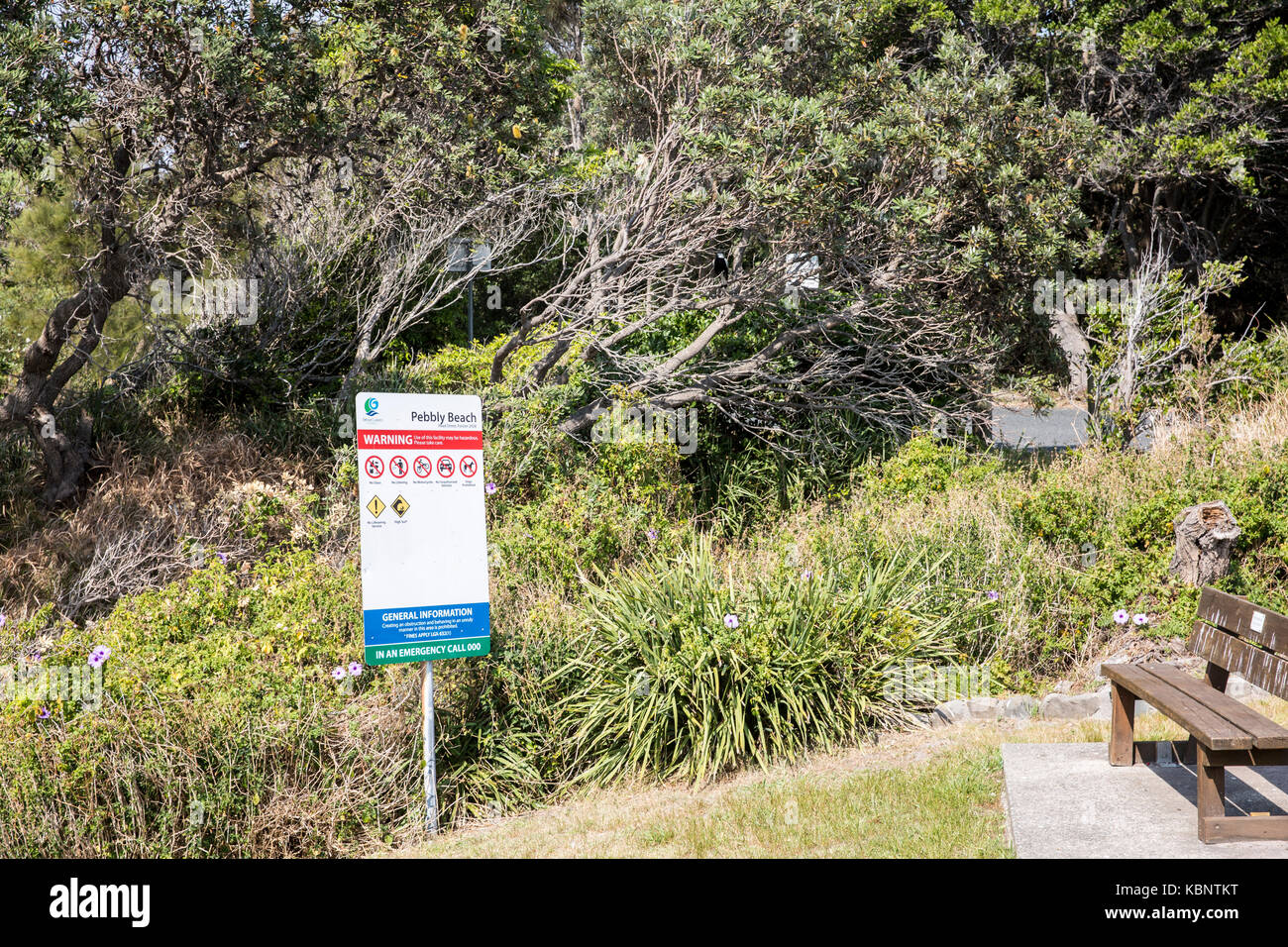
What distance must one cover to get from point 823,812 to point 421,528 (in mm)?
Result: 2534

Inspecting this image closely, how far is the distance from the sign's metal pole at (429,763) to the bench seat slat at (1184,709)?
345 centimetres

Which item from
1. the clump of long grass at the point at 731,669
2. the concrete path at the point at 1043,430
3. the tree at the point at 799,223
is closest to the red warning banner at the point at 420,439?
the clump of long grass at the point at 731,669

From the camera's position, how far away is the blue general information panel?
18.2ft

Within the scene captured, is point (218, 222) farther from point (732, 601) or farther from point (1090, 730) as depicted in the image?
point (1090, 730)

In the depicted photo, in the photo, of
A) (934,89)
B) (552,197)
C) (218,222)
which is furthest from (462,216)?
Answer: (934,89)

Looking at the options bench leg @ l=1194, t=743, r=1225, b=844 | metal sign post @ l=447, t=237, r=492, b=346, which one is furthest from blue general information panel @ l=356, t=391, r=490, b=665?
metal sign post @ l=447, t=237, r=492, b=346

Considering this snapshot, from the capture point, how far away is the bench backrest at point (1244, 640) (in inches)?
175

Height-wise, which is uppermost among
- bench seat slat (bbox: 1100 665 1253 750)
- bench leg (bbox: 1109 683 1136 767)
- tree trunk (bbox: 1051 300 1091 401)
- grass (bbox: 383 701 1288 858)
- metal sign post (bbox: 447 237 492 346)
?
metal sign post (bbox: 447 237 492 346)

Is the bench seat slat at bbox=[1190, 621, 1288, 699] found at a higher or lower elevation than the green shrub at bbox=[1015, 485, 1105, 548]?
lower

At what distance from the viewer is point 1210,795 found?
4012 mm

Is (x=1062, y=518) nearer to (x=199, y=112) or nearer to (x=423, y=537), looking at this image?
(x=423, y=537)

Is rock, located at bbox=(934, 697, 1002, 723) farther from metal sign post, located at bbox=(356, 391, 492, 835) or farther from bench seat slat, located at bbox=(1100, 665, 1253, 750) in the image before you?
metal sign post, located at bbox=(356, 391, 492, 835)

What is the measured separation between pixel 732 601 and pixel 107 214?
7.35 m

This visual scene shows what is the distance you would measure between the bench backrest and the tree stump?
1.83 meters
